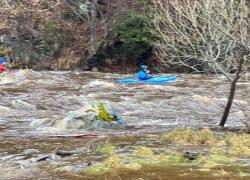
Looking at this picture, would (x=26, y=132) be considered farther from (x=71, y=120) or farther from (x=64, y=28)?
(x=64, y=28)

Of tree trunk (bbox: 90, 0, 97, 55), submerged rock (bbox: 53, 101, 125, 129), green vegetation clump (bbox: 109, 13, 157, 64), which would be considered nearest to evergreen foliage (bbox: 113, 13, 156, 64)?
green vegetation clump (bbox: 109, 13, 157, 64)

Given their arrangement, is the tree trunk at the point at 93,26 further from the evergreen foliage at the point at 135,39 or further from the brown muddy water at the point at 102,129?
the brown muddy water at the point at 102,129

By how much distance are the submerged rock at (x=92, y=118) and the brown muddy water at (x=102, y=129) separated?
228 mm

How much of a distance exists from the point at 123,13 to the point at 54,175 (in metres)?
17.6

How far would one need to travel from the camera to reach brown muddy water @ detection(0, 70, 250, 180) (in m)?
3.65

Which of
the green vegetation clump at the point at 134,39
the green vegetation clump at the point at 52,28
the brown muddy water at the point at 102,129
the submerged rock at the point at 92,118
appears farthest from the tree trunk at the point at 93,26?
A: the submerged rock at the point at 92,118

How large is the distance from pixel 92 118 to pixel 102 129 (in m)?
0.32

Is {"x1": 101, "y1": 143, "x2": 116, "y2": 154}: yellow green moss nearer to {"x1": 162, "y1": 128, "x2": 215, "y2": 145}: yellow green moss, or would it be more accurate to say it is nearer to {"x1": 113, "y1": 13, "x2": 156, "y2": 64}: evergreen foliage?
{"x1": 162, "y1": 128, "x2": 215, "y2": 145}: yellow green moss

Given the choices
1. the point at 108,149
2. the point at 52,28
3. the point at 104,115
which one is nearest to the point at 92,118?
the point at 104,115

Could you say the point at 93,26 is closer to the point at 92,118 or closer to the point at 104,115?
the point at 104,115

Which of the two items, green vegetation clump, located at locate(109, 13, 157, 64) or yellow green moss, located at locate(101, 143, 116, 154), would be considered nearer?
yellow green moss, located at locate(101, 143, 116, 154)

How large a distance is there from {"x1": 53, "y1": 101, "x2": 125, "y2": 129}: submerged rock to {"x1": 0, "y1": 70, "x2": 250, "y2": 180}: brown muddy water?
0.23m

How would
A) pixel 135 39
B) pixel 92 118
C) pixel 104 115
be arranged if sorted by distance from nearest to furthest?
1. pixel 92 118
2. pixel 104 115
3. pixel 135 39

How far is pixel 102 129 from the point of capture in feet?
21.1
